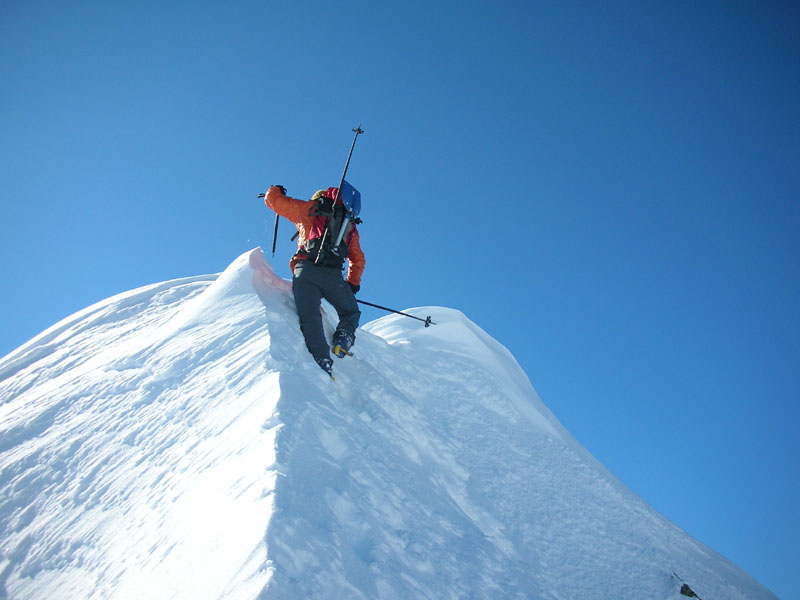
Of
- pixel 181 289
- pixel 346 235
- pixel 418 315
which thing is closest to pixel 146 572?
pixel 346 235

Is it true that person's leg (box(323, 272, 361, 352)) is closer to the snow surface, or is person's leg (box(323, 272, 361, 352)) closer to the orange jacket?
the snow surface

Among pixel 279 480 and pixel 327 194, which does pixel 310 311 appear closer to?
pixel 327 194

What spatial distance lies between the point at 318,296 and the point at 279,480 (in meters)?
3.02

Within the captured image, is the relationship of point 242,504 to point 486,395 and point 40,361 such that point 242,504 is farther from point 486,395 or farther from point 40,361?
point 40,361

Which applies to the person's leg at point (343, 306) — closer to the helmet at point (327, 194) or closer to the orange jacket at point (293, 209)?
the orange jacket at point (293, 209)

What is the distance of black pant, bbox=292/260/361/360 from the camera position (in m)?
5.09

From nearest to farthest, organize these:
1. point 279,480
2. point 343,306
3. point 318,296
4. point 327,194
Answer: point 279,480, point 318,296, point 343,306, point 327,194

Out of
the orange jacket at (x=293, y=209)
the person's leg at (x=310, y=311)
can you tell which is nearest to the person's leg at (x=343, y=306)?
the person's leg at (x=310, y=311)

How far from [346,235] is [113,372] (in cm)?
317

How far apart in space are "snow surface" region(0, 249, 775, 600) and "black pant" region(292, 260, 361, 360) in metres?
0.21

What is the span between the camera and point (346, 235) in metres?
5.89

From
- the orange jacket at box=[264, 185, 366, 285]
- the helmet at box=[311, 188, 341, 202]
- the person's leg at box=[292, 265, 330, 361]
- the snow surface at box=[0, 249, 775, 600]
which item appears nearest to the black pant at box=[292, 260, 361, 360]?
the person's leg at box=[292, 265, 330, 361]

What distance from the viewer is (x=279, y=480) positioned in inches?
104

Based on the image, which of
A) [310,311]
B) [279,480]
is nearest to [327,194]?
[310,311]
